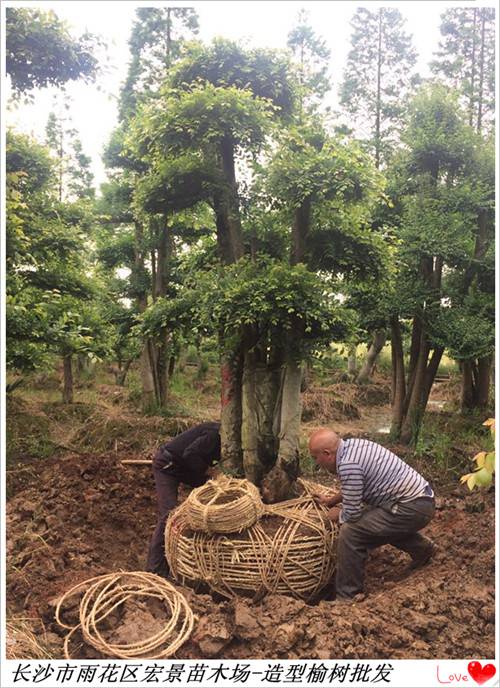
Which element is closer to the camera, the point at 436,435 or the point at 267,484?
the point at 267,484

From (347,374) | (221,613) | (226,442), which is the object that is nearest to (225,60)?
(226,442)

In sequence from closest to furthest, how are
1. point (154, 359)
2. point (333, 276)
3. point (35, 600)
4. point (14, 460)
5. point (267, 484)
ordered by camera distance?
1. point (35, 600)
2. point (267, 484)
3. point (333, 276)
4. point (14, 460)
5. point (154, 359)

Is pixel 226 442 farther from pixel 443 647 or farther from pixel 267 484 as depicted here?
pixel 443 647

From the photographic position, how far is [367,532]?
3.86 m

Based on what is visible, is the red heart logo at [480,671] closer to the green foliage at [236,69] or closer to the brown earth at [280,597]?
the brown earth at [280,597]

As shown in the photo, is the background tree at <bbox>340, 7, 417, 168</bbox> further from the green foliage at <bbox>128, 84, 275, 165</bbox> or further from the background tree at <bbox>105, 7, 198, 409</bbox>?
the green foliage at <bbox>128, 84, 275, 165</bbox>

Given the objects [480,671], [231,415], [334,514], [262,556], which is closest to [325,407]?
[231,415]

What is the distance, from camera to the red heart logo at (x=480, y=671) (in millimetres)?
2547

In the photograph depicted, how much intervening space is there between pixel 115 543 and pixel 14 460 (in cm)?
387

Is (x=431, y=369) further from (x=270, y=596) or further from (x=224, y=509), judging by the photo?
(x=270, y=596)

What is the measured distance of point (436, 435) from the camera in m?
8.95

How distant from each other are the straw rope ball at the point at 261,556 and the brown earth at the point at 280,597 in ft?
0.61

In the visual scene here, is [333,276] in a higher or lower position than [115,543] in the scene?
higher

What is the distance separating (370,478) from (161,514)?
76.5 inches
